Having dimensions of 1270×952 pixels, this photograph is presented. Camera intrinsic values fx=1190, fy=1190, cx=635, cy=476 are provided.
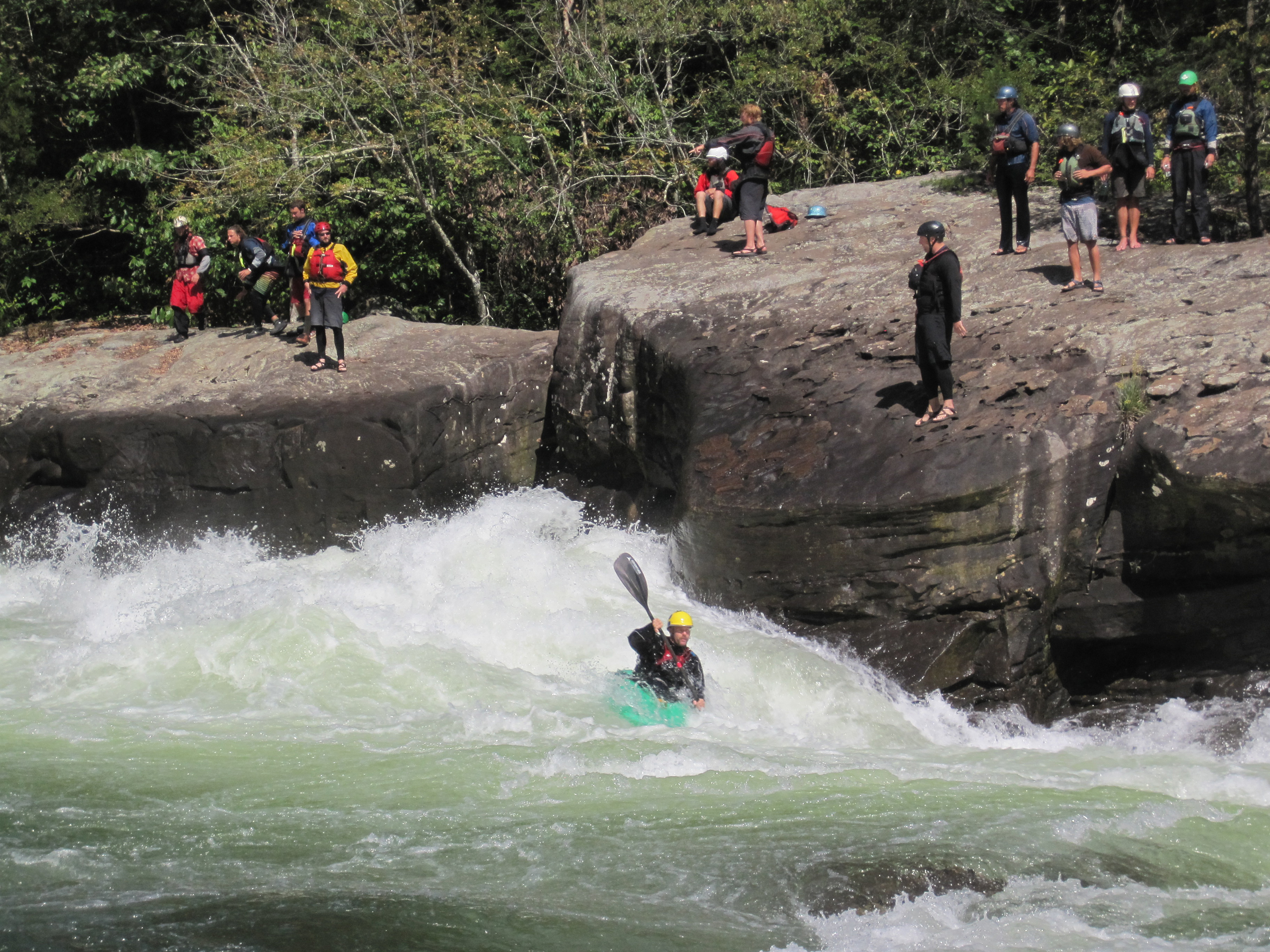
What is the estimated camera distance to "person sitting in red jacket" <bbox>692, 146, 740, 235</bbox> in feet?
40.3

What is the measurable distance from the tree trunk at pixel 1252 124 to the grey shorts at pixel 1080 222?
6.49 ft

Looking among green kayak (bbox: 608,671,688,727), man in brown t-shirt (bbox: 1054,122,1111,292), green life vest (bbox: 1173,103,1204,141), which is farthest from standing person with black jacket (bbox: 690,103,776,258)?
green kayak (bbox: 608,671,688,727)

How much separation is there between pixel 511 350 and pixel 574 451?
4.32ft

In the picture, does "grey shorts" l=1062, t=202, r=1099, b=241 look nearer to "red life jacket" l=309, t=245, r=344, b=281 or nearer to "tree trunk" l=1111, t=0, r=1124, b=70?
"red life jacket" l=309, t=245, r=344, b=281

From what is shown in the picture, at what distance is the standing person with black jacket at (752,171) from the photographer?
10.9 m

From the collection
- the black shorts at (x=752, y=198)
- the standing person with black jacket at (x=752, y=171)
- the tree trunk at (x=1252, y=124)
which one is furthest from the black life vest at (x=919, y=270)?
the tree trunk at (x=1252, y=124)

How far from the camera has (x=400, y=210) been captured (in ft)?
47.2

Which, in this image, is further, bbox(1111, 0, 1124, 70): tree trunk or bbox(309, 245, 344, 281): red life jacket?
bbox(1111, 0, 1124, 70): tree trunk

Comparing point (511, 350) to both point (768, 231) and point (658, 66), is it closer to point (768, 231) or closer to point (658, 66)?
point (768, 231)

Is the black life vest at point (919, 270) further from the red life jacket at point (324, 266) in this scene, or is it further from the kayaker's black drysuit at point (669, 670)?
the red life jacket at point (324, 266)

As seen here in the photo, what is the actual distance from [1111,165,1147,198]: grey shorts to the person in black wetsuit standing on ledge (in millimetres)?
5279

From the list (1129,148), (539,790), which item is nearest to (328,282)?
(539,790)

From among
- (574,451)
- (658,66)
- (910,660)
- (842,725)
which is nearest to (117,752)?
(842,725)

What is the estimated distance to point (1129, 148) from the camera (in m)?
9.30
